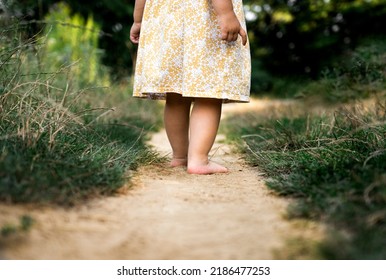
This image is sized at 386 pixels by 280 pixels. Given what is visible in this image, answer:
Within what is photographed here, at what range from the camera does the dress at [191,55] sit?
2.31 meters

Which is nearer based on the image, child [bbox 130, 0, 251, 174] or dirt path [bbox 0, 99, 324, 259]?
dirt path [bbox 0, 99, 324, 259]

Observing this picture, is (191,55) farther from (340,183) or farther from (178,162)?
(340,183)

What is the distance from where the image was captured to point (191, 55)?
91.4 inches

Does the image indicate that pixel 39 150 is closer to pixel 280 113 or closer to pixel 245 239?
pixel 245 239

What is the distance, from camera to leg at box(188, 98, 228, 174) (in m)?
2.35

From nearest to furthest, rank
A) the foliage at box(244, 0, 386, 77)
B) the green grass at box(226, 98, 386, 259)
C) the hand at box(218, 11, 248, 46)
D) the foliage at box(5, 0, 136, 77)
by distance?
the green grass at box(226, 98, 386, 259), the hand at box(218, 11, 248, 46), the foliage at box(5, 0, 136, 77), the foliage at box(244, 0, 386, 77)

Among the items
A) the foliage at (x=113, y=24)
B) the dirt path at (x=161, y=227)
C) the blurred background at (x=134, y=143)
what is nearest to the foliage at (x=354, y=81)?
the blurred background at (x=134, y=143)

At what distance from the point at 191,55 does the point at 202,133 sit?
366 millimetres

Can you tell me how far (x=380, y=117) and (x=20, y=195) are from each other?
212 cm

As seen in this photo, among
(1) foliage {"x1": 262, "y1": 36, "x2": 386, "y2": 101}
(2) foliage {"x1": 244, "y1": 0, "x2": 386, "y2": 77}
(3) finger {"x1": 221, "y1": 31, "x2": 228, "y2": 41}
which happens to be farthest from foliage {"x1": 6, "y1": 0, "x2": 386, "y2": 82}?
(3) finger {"x1": 221, "y1": 31, "x2": 228, "y2": 41}

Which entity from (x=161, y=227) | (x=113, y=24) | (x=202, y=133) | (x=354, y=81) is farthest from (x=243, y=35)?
(x=113, y=24)

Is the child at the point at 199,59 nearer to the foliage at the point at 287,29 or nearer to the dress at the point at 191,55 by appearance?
the dress at the point at 191,55

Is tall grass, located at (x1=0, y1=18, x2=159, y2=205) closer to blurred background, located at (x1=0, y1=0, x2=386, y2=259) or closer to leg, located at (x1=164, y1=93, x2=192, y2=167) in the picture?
blurred background, located at (x1=0, y1=0, x2=386, y2=259)

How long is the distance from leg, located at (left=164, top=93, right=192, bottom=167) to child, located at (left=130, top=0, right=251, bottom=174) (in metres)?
0.08
